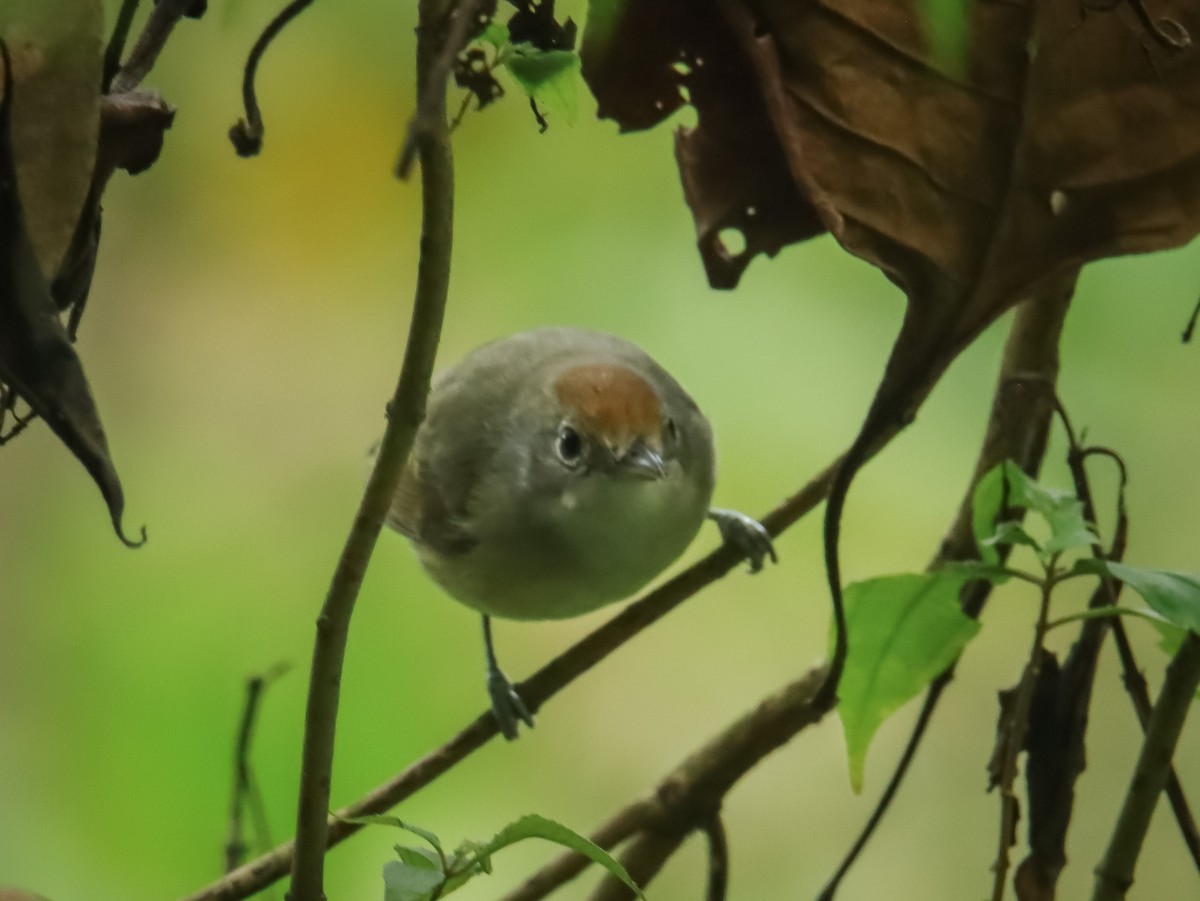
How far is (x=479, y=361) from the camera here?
217 cm

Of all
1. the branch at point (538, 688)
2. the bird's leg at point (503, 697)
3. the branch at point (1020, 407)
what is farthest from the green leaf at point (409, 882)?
the bird's leg at point (503, 697)

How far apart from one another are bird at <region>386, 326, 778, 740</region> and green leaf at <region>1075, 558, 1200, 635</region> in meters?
0.87

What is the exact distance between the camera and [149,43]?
97 centimetres

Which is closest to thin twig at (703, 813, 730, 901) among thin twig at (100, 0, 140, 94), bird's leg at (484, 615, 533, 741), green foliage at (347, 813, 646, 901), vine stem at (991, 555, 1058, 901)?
bird's leg at (484, 615, 533, 741)

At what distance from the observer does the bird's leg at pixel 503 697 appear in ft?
5.90

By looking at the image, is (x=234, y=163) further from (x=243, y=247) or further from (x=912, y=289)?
(x=912, y=289)

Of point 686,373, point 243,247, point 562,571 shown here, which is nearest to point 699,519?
point 562,571

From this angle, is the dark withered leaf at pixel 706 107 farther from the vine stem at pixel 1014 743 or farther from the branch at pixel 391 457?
the vine stem at pixel 1014 743

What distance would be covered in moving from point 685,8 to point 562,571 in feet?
3.37

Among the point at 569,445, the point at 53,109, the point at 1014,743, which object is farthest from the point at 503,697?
the point at 53,109

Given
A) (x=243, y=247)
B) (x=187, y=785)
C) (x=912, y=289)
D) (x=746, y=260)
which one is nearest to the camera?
(x=912, y=289)

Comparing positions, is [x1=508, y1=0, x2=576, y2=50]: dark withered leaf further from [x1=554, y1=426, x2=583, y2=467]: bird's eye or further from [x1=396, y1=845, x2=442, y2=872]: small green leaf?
[x1=554, y1=426, x2=583, y2=467]: bird's eye

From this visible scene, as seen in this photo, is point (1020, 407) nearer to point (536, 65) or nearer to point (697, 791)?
point (697, 791)

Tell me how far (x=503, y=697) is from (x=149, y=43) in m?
1.29
